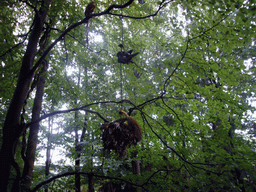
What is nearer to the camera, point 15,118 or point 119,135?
point 119,135

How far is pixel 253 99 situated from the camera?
514 centimetres

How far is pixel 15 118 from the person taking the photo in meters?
1.41

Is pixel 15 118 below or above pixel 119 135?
above

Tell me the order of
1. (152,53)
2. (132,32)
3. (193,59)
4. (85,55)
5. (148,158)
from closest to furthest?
(193,59)
(148,158)
(85,55)
(132,32)
(152,53)

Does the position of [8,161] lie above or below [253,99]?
below

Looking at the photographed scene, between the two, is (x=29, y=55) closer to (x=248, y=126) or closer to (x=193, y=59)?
(x=193, y=59)

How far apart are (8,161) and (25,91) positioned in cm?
66

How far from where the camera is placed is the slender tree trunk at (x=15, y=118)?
1.29 metres

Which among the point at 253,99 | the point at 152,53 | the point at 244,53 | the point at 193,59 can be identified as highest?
the point at 152,53

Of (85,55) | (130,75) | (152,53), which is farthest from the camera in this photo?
(152,53)

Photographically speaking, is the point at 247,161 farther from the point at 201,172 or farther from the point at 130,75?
the point at 130,75

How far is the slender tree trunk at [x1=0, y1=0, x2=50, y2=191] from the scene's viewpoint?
1287 mm

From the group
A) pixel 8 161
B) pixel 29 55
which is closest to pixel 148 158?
pixel 8 161

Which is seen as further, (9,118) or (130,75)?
(130,75)
